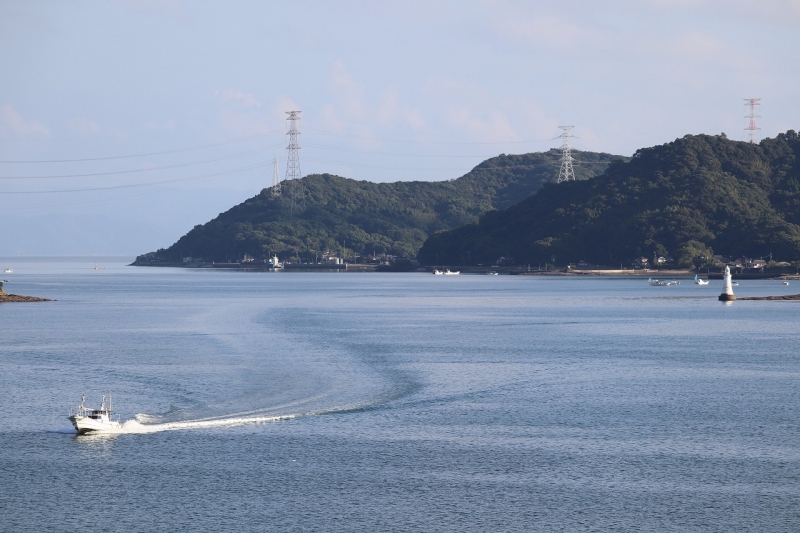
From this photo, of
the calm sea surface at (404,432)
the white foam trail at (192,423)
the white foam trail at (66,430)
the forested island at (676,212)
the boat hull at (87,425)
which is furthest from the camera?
the forested island at (676,212)

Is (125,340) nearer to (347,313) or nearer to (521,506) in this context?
(347,313)

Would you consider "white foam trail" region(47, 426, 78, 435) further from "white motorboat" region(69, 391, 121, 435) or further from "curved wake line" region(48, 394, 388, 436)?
"white motorboat" region(69, 391, 121, 435)

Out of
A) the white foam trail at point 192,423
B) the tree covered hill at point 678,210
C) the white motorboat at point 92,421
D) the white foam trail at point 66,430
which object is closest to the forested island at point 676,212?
the tree covered hill at point 678,210

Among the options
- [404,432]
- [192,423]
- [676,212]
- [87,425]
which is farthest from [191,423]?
[676,212]

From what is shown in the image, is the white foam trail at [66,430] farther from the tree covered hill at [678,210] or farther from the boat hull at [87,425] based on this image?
the tree covered hill at [678,210]

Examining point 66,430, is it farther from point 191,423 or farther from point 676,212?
point 676,212

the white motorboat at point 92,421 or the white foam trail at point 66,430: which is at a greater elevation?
the white motorboat at point 92,421

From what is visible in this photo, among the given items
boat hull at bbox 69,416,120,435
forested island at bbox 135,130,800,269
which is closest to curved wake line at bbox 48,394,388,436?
boat hull at bbox 69,416,120,435
